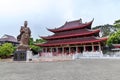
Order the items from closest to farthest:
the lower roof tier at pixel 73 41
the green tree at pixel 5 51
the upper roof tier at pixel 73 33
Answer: the green tree at pixel 5 51, the lower roof tier at pixel 73 41, the upper roof tier at pixel 73 33

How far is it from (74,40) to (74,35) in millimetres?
1262

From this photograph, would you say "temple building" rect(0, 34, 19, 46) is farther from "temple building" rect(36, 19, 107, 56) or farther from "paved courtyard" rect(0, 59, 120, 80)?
"paved courtyard" rect(0, 59, 120, 80)

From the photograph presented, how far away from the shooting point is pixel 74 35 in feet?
149

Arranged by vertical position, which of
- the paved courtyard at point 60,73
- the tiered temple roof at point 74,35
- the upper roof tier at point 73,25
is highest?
the upper roof tier at point 73,25

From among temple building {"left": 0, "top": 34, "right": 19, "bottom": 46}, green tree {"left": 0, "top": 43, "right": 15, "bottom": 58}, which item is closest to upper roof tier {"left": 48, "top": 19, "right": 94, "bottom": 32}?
green tree {"left": 0, "top": 43, "right": 15, "bottom": 58}

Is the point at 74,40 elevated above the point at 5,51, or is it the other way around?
the point at 74,40

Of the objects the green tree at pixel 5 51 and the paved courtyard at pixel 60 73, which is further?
the green tree at pixel 5 51

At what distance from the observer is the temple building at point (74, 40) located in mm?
42350

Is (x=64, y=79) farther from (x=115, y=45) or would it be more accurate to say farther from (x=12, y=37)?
(x=12, y=37)

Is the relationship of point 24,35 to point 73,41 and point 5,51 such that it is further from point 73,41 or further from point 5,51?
point 73,41

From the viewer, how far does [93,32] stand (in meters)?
41.8

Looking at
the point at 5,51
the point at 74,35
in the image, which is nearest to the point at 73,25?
the point at 74,35

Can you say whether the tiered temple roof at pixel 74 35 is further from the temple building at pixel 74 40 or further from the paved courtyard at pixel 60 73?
the paved courtyard at pixel 60 73

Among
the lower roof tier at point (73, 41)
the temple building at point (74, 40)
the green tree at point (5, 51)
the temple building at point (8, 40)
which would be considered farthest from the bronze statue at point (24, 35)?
the temple building at point (8, 40)
